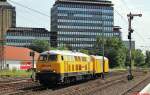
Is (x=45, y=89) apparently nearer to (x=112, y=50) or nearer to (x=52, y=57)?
(x=52, y=57)

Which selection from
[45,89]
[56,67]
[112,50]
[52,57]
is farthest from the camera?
[112,50]

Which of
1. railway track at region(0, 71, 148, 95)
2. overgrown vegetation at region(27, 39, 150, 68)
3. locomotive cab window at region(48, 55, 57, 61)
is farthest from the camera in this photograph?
overgrown vegetation at region(27, 39, 150, 68)

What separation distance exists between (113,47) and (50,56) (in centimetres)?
12611

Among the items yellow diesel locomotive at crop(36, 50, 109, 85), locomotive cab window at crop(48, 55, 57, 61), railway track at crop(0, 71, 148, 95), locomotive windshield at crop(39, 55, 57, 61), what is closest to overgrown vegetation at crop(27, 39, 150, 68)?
yellow diesel locomotive at crop(36, 50, 109, 85)

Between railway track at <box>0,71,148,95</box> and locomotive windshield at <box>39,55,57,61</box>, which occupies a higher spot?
locomotive windshield at <box>39,55,57,61</box>

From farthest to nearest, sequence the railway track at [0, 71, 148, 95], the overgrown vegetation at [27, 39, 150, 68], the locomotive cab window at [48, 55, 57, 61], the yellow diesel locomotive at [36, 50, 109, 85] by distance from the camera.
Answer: the overgrown vegetation at [27, 39, 150, 68]
the locomotive cab window at [48, 55, 57, 61]
the yellow diesel locomotive at [36, 50, 109, 85]
the railway track at [0, 71, 148, 95]

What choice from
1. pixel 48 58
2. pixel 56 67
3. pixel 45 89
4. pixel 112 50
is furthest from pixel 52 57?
pixel 112 50

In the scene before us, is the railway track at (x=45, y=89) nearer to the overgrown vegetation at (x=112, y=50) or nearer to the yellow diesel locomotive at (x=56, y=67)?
the yellow diesel locomotive at (x=56, y=67)

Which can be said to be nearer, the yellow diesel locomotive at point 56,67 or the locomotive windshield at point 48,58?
the yellow diesel locomotive at point 56,67

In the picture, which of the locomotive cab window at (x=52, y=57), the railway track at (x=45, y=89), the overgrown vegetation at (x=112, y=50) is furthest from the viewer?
the overgrown vegetation at (x=112, y=50)

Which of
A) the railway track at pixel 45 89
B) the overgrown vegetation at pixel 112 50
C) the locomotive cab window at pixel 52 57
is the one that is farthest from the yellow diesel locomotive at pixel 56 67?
the overgrown vegetation at pixel 112 50

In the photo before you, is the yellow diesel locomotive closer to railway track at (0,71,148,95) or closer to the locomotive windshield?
the locomotive windshield

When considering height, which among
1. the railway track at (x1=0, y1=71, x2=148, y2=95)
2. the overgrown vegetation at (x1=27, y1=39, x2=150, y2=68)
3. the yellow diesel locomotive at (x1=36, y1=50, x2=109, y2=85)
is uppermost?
the overgrown vegetation at (x1=27, y1=39, x2=150, y2=68)

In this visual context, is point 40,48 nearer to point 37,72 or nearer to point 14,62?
point 14,62
